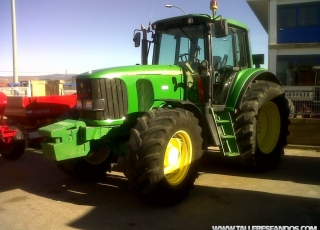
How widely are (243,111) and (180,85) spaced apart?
119 cm

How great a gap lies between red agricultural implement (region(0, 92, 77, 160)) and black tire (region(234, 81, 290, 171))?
4779 millimetres

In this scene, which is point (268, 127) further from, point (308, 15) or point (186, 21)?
point (308, 15)

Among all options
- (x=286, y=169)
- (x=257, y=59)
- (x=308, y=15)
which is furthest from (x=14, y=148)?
(x=308, y=15)

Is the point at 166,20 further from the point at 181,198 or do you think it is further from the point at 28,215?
the point at 28,215

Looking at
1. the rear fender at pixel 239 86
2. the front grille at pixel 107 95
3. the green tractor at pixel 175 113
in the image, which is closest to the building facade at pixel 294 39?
the green tractor at pixel 175 113

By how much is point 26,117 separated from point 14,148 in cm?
99

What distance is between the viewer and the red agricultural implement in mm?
7777

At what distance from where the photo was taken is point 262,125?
6.93 m

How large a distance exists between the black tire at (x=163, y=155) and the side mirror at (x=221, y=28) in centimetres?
138

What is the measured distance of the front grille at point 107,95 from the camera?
4.98 metres

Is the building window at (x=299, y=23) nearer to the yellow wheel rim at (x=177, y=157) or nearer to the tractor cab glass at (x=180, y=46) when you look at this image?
the tractor cab glass at (x=180, y=46)

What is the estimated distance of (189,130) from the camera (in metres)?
4.96

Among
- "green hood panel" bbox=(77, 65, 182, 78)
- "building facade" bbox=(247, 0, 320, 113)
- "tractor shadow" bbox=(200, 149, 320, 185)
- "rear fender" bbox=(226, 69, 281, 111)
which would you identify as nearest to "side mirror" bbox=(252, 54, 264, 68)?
"rear fender" bbox=(226, 69, 281, 111)

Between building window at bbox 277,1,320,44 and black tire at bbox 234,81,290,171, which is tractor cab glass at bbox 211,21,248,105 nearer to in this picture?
black tire at bbox 234,81,290,171
